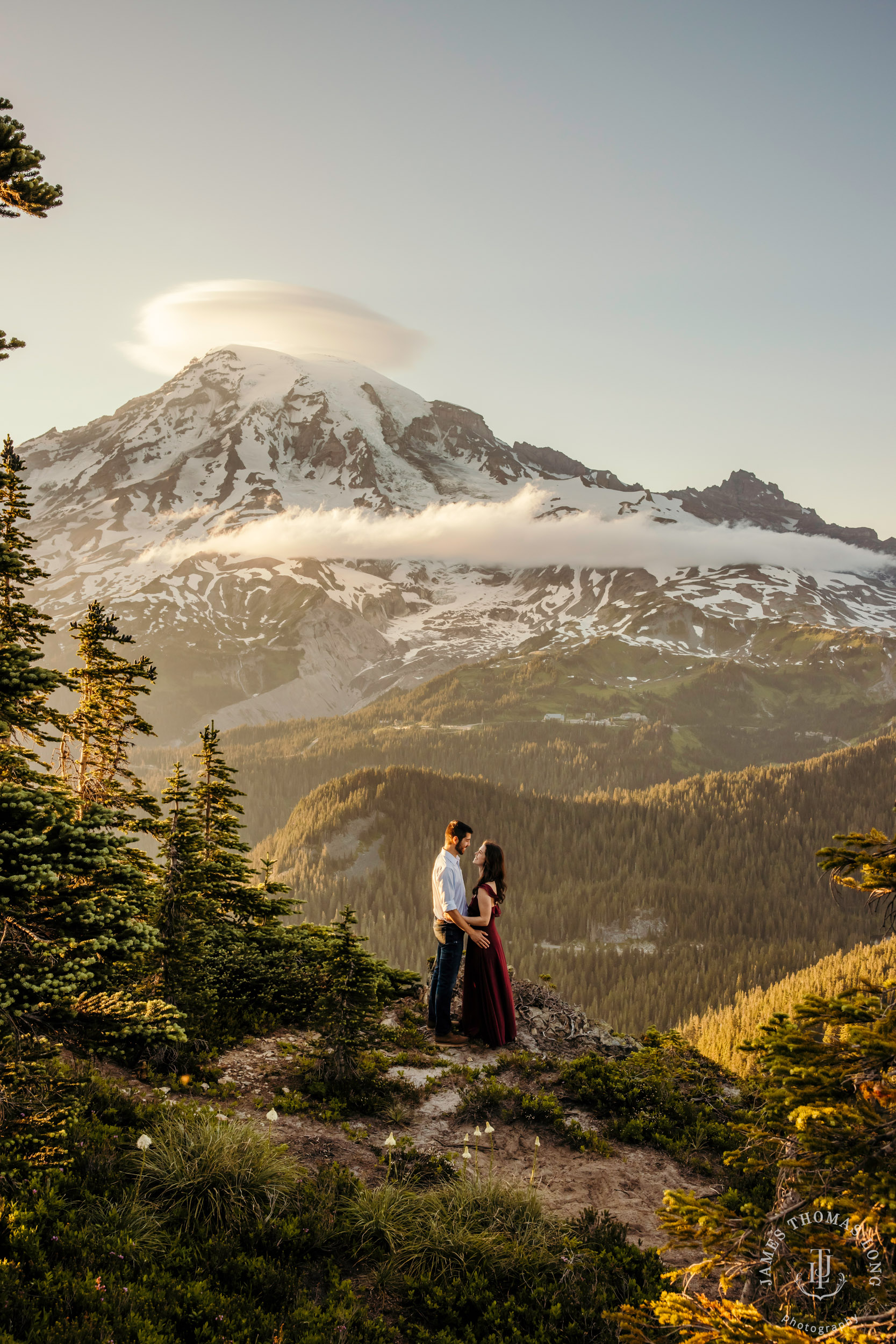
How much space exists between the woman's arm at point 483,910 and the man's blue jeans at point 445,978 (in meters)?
0.31

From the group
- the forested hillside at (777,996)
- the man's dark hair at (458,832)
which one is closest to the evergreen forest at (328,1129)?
the man's dark hair at (458,832)

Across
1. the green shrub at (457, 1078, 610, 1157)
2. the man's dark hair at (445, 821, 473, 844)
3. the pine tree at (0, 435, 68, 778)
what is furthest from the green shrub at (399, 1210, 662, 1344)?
the pine tree at (0, 435, 68, 778)

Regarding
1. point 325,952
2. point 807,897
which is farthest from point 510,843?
point 325,952

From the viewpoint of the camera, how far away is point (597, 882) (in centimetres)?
17288

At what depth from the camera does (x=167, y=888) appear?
460 inches

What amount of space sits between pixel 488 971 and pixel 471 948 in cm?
83

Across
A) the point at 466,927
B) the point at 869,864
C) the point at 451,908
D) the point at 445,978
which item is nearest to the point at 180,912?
the point at 451,908

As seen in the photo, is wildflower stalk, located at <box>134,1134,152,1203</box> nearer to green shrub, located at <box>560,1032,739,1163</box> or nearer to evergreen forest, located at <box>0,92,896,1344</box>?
evergreen forest, located at <box>0,92,896,1344</box>

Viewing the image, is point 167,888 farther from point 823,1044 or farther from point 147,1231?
point 823,1044

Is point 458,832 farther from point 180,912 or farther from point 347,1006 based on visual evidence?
point 180,912

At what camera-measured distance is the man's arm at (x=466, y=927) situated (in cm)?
1219

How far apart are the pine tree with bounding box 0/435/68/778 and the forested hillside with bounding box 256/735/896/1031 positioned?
4937 inches

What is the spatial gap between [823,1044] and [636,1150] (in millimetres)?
8291

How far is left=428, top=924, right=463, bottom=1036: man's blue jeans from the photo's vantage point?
12.5 meters
